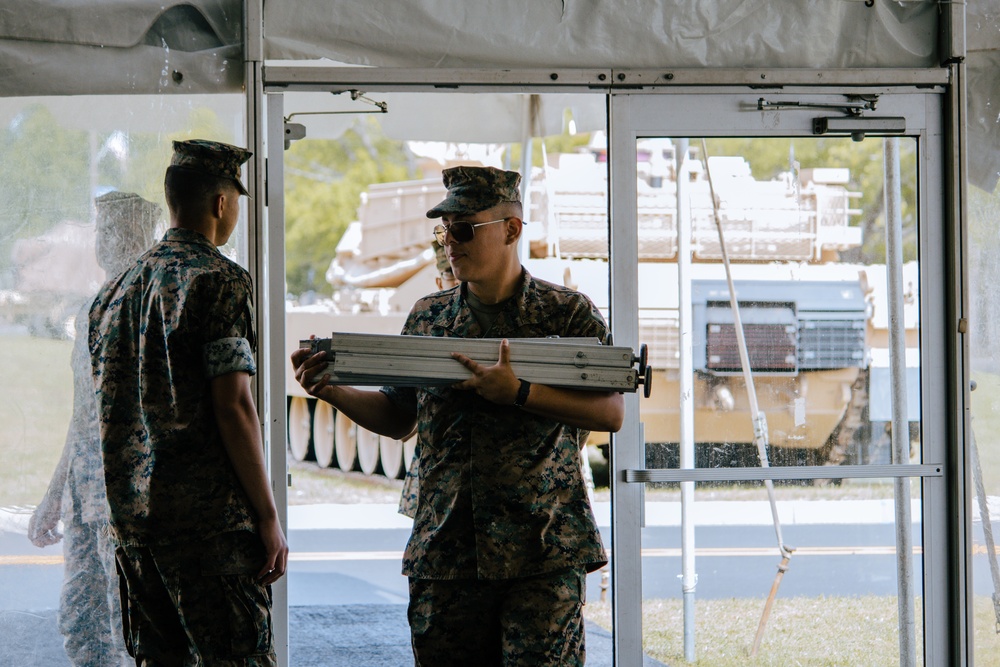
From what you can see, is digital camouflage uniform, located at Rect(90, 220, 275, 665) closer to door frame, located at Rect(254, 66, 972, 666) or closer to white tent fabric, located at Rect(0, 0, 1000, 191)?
door frame, located at Rect(254, 66, 972, 666)

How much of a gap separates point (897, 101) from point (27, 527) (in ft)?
10.8

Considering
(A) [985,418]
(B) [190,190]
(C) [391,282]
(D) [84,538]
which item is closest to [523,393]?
(B) [190,190]

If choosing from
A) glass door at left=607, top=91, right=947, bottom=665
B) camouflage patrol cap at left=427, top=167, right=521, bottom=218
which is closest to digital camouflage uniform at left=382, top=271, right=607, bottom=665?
camouflage patrol cap at left=427, top=167, right=521, bottom=218

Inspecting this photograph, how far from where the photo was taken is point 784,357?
11.9ft

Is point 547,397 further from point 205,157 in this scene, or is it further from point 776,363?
point 776,363

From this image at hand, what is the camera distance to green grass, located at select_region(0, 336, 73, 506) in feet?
11.1

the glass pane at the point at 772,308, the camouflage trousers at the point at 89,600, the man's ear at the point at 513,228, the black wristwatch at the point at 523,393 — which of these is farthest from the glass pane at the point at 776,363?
the camouflage trousers at the point at 89,600

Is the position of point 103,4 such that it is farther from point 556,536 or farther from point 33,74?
point 556,536

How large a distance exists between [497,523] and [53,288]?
1.79m

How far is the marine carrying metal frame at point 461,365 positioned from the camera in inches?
97.9

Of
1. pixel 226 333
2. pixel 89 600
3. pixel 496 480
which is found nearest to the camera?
pixel 226 333

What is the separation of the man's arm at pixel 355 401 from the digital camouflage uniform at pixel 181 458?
130 mm

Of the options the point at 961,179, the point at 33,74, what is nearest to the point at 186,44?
the point at 33,74

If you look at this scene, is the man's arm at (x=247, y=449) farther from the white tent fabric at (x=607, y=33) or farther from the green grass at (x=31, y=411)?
the white tent fabric at (x=607, y=33)
